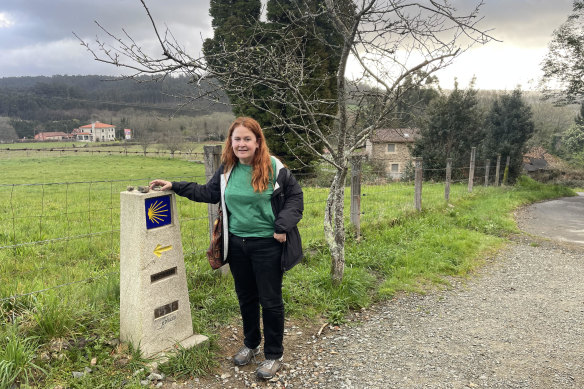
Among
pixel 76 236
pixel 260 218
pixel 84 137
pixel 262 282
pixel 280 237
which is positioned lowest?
pixel 262 282

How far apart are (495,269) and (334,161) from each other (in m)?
3.61

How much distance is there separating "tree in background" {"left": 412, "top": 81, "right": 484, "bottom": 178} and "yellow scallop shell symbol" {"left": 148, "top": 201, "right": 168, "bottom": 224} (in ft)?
70.9

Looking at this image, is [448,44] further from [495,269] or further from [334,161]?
[495,269]

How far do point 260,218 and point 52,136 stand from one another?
36669 millimetres

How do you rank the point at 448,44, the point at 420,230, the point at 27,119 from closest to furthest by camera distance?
1. the point at 448,44
2. the point at 420,230
3. the point at 27,119

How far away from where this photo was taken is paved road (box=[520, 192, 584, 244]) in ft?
27.9

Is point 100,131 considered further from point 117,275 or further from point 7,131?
point 117,275

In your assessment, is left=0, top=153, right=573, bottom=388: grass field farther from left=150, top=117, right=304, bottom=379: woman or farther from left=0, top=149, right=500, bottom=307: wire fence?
left=150, top=117, right=304, bottom=379: woman

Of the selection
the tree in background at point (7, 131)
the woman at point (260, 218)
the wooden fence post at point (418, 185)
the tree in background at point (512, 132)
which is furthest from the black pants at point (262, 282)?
the tree in background at point (7, 131)

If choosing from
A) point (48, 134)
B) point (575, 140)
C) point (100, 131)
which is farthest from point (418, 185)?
point (48, 134)

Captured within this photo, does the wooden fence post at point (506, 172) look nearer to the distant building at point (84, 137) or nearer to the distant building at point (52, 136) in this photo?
the distant building at point (84, 137)

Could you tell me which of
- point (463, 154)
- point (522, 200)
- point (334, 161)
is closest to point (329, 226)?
point (334, 161)

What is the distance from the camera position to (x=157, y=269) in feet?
9.89

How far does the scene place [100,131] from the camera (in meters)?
31.3
